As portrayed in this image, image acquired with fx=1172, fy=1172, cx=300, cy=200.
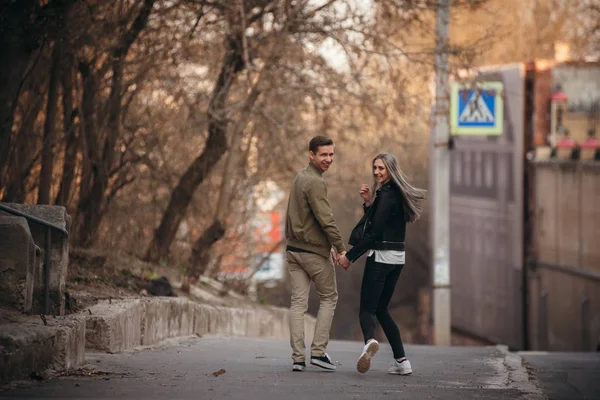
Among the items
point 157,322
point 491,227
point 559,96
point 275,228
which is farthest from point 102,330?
point 491,227

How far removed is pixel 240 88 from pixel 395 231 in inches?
385

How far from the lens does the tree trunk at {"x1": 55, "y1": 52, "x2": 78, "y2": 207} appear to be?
15102 millimetres

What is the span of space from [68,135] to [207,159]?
2.74 metres

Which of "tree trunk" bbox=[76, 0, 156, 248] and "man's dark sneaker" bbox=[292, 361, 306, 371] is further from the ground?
"tree trunk" bbox=[76, 0, 156, 248]

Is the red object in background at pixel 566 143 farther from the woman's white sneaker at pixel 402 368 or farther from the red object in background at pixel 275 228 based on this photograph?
the woman's white sneaker at pixel 402 368

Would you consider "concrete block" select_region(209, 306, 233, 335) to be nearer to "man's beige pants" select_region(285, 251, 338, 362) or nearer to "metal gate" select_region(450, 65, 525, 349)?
"man's beige pants" select_region(285, 251, 338, 362)

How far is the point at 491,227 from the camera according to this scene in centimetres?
4238

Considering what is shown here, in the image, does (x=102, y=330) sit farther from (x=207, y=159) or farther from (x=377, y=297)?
(x=207, y=159)

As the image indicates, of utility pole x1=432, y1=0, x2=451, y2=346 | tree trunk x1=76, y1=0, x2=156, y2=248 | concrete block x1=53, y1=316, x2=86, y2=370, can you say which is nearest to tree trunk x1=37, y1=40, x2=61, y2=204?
tree trunk x1=76, y1=0, x2=156, y2=248

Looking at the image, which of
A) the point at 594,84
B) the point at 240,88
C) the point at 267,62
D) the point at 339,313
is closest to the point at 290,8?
the point at 267,62

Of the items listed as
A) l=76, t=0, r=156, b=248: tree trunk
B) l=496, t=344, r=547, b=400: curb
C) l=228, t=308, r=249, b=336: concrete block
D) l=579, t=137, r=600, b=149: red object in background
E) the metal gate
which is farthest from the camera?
the metal gate

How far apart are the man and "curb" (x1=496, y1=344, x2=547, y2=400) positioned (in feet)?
4.96

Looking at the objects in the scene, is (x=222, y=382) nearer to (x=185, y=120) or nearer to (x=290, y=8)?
(x=290, y=8)

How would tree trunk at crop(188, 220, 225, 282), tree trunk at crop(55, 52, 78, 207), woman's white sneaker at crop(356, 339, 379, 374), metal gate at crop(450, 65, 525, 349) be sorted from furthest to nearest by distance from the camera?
metal gate at crop(450, 65, 525, 349)
tree trunk at crop(188, 220, 225, 282)
tree trunk at crop(55, 52, 78, 207)
woman's white sneaker at crop(356, 339, 379, 374)
